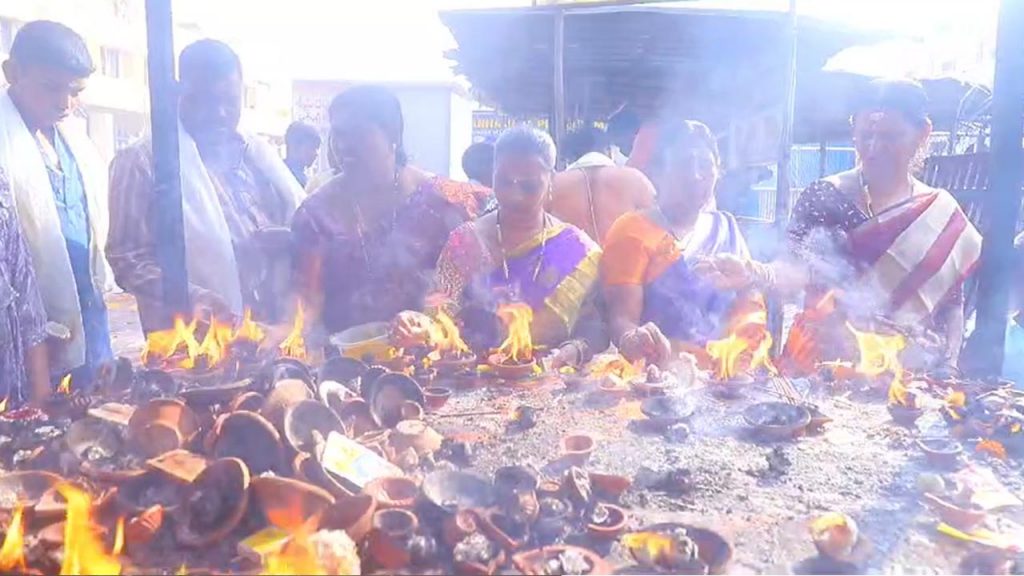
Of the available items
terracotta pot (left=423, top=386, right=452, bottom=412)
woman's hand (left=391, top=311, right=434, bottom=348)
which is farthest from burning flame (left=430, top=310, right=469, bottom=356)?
terracotta pot (left=423, top=386, right=452, bottom=412)

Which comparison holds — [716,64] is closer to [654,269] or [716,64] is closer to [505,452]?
[654,269]

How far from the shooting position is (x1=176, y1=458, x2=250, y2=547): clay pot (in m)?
2.08

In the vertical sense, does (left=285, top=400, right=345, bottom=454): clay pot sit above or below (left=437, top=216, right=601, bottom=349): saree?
below

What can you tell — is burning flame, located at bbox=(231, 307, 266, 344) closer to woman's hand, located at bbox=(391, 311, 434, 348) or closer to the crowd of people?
the crowd of people

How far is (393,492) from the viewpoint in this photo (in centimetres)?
228

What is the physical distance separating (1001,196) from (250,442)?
141 inches

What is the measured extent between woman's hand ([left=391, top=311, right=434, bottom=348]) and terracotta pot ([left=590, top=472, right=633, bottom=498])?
1.57 m

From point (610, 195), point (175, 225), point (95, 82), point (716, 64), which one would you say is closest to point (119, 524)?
point (175, 225)

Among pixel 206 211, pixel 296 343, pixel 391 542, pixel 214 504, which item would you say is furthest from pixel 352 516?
pixel 206 211

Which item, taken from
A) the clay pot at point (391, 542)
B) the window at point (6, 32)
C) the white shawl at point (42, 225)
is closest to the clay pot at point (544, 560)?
the clay pot at point (391, 542)

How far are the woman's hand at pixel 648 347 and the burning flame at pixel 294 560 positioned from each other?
85.4 inches

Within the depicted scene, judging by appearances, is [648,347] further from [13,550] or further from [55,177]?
[55,177]

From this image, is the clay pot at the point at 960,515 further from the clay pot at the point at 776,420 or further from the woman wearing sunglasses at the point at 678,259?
the woman wearing sunglasses at the point at 678,259

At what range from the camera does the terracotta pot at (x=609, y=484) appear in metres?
2.43
